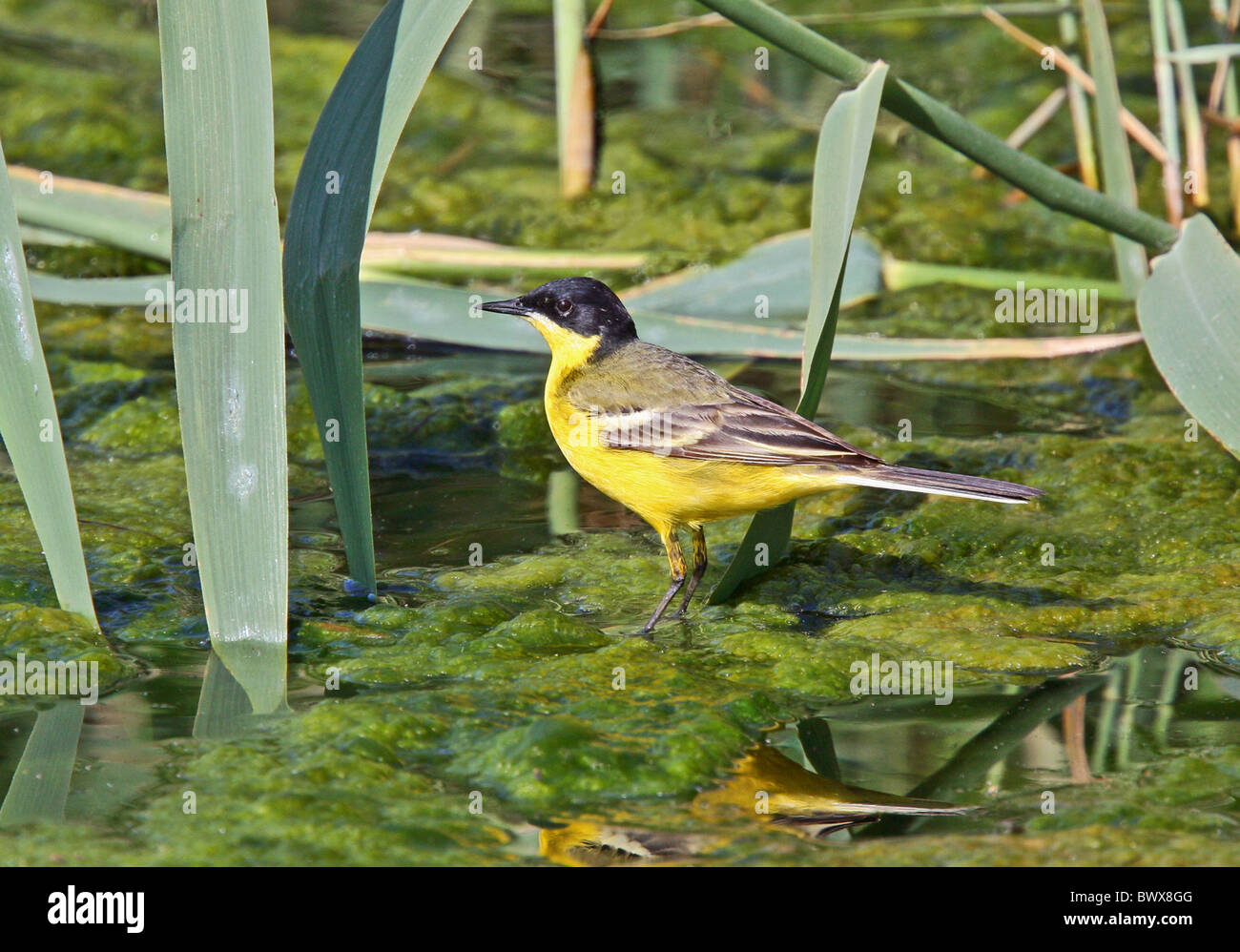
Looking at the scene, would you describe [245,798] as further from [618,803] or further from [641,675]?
[641,675]

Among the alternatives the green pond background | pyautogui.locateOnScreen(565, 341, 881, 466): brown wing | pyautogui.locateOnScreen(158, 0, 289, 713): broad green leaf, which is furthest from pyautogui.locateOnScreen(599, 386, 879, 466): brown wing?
pyautogui.locateOnScreen(158, 0, 289, 713): broad green leaf

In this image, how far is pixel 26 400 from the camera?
3533 mm

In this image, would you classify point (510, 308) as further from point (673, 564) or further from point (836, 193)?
point (836, 193)

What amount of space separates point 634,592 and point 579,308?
1.07 m

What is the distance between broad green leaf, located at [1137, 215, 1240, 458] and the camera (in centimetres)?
431

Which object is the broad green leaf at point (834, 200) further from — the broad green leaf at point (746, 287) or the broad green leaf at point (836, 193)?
the broad green leaf at point (746, 287)

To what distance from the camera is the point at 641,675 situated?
4227mm

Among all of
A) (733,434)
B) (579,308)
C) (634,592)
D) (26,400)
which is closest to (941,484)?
(733,434)

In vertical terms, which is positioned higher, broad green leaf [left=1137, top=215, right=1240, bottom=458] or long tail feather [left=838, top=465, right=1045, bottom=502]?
broad green leaf [left=1137, top=215, right=1240, bottom=458]

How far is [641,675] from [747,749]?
516mm

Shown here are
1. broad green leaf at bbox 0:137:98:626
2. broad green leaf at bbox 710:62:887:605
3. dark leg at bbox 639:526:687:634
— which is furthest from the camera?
dark leg at bbox 639:526:687:634

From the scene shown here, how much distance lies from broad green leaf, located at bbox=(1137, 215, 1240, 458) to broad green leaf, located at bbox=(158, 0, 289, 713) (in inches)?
109

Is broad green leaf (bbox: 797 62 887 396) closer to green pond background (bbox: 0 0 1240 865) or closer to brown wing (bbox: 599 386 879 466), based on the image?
brown wing (bbox: 599 386 879 466)
